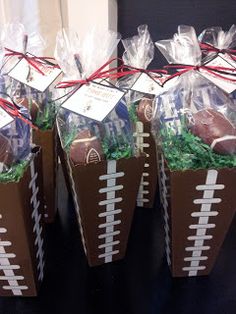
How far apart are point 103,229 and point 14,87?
1.29ft

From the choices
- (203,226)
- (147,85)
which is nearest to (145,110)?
(147,85)

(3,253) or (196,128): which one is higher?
(196,128)

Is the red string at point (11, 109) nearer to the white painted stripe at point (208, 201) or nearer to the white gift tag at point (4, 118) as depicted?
the white gift tag at point (4, 118)

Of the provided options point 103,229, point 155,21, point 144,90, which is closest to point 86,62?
point 144,90

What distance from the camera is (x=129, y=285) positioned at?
63cm

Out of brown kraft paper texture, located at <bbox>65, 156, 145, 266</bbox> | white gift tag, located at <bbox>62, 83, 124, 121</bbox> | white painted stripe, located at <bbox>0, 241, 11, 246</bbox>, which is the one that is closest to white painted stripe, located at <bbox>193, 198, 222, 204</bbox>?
brown kraft paper texture, located at <bbox>65, 156, 145, 266</bbox>

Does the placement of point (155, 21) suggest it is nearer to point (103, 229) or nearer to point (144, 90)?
point (144, 90)

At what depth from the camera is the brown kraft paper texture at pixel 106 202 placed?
22.5 inches

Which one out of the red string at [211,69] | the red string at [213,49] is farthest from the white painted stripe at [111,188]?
the red string at [213,49]

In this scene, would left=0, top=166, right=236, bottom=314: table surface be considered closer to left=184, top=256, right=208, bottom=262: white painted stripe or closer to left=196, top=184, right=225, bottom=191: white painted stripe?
left=184, top=256, right=208, bottom=262: white painted stripe

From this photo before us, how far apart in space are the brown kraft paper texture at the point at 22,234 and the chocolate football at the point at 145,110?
238 millimetres

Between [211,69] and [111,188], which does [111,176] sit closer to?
[111,188]

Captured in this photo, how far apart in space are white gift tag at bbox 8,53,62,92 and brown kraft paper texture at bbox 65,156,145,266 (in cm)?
24

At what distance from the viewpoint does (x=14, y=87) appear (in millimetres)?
798
